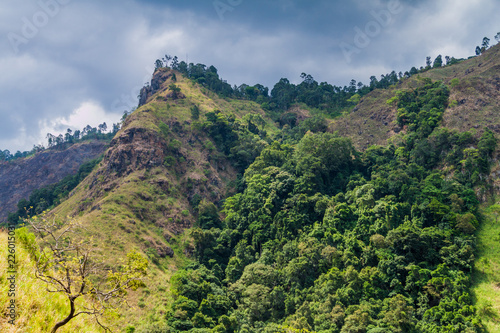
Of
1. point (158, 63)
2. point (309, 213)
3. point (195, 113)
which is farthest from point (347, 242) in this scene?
point (158, 63)

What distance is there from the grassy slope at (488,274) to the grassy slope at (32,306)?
34.9 m

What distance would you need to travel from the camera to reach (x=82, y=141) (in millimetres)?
122688

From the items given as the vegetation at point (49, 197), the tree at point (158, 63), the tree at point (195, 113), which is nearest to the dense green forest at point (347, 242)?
the tree at point (195, 113)

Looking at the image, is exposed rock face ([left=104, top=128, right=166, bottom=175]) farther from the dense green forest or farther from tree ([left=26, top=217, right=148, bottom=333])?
tree ([left=26, top=217, right=148, bottom=333])

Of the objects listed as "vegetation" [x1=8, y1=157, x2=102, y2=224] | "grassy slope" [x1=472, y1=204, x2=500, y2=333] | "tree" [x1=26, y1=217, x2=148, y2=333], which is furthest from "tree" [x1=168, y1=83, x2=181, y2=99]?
"tree" [x1=26, y1=217, x2=148, y2=333]

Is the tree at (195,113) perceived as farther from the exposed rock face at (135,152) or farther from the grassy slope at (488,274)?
the grassy slope at (488,274)

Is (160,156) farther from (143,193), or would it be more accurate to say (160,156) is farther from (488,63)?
(488,63)

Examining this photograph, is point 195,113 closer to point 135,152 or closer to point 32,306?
point 135,152

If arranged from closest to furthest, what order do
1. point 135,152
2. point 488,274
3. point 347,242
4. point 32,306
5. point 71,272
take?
point 32,306, point 71,272, point 488,274, point 347,242, point 135,152

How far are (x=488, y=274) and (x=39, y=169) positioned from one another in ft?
398

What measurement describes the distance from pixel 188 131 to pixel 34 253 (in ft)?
227

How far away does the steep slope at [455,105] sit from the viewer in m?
57.3

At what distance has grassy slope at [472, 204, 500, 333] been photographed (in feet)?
100

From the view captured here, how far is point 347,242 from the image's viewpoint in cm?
→ 4175
